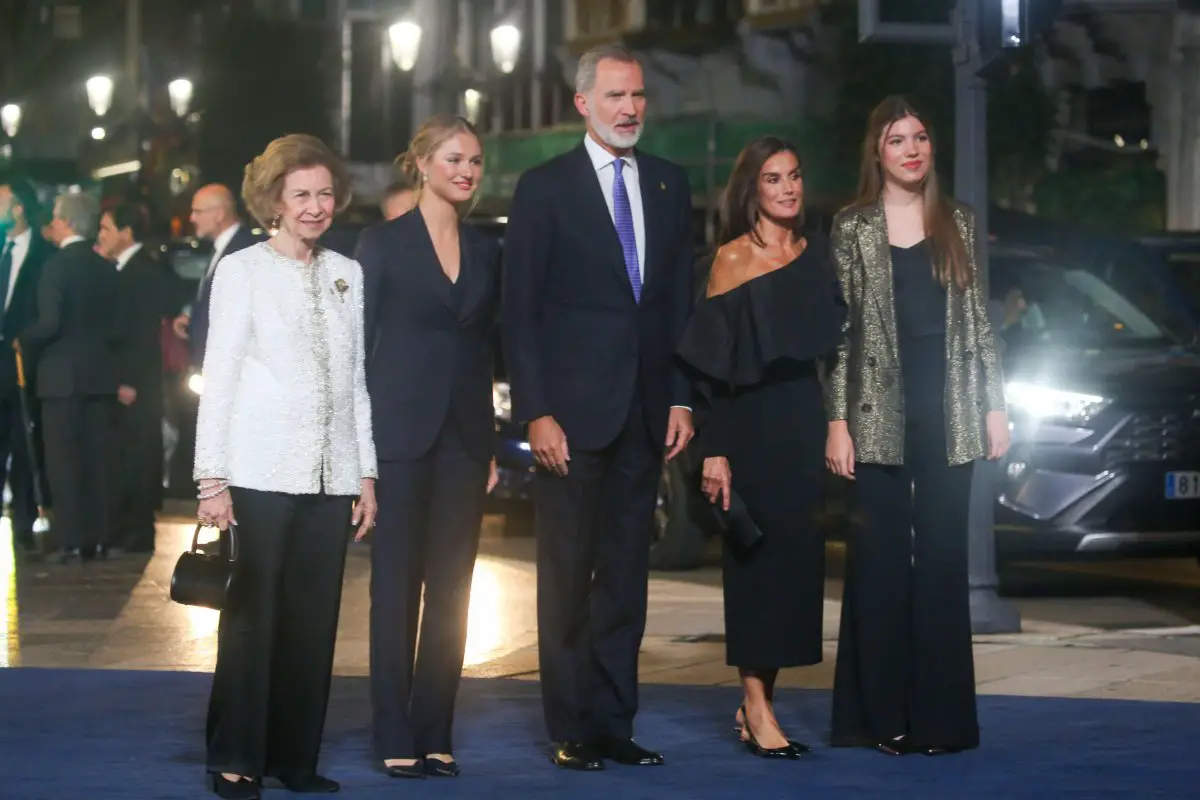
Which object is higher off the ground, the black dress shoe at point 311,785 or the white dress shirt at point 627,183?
the white dress shirt at point 627,183

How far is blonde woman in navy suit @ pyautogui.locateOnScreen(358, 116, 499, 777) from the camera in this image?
7.96m

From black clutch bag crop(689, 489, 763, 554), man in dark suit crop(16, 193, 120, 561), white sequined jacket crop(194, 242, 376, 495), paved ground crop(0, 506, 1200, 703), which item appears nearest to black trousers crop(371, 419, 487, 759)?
white sequined jacket crop(194, 242, 376, 495)

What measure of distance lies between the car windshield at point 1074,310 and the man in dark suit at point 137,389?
505cm

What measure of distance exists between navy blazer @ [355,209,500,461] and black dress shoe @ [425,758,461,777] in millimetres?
907

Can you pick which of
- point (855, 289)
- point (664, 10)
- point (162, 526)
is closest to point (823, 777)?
point (855, 289)

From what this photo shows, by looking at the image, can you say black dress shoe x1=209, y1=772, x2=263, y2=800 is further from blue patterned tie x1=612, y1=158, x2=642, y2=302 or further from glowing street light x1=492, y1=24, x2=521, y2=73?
glowing street light x1=492, y1=24, x2=521, y2=73

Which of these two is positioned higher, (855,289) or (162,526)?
(855,289)

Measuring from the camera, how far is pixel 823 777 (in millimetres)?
7855

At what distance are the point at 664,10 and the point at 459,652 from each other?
39.3 metres

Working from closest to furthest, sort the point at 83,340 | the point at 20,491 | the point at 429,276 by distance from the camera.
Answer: the point at 429,276, the point at 83,340, the point at 20,491

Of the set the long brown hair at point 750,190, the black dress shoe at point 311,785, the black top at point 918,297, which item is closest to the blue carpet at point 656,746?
the black dress shoe at point 311,785

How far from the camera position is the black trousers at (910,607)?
8320 mm

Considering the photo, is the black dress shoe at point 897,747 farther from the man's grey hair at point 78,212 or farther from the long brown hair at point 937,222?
the man's grey hair at point 78,212

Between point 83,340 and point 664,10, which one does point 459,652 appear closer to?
point 83,340
